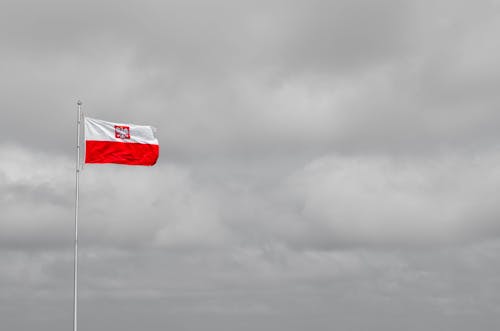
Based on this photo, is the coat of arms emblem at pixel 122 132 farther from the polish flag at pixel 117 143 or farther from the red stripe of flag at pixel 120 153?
the red stripe of flag at pixel 120 153

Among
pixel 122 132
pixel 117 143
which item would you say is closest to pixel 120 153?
pixel 117 143

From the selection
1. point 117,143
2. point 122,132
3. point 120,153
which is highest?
point 122,132

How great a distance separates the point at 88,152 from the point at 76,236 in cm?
779

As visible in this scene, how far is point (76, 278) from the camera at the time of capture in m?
93.1

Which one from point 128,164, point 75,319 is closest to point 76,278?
point 75,319

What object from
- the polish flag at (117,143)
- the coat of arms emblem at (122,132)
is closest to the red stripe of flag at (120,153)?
the polish flag at (117,143)

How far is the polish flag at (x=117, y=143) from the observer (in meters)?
97.7

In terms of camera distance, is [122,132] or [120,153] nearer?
[122,132]

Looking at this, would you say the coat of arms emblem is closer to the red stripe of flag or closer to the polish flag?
the polish flag

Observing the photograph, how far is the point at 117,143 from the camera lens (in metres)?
98.2

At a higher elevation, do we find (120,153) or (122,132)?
(122,132)

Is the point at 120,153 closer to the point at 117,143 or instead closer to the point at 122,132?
the point at 117,143

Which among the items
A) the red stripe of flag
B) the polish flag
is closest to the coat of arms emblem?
the polish flag

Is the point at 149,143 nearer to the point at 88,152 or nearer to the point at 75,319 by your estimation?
the point at 88,152
